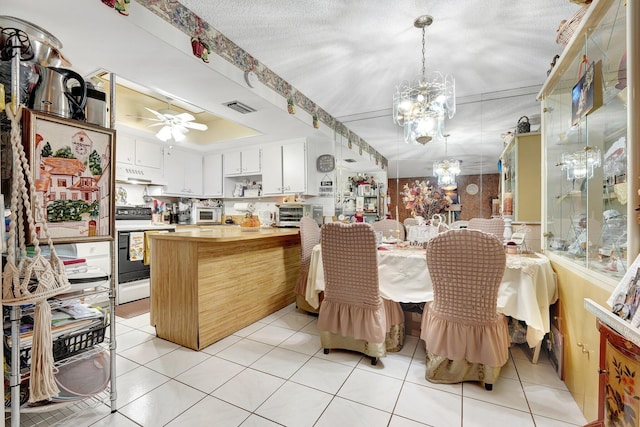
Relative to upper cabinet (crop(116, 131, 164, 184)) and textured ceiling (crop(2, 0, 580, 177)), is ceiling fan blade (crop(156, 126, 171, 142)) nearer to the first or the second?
textured ceiling (crop(2, 0, 580, 177))

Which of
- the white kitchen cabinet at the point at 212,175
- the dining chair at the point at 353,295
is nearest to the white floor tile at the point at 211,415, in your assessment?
the dining chair at the point at 353,295

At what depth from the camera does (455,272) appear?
1.65 metres

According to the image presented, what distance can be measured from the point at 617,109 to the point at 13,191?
264 cm

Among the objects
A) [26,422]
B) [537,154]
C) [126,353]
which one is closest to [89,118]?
[26,422]

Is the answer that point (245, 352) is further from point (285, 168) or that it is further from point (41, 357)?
point (285, 168)

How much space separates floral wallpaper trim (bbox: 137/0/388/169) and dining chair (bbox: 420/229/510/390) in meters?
2.36

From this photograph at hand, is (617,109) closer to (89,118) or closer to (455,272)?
(455,272)

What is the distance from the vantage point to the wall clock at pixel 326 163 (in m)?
4.54

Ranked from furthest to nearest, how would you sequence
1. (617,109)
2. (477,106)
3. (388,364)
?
(477,106) < (388,364) < (617,109)

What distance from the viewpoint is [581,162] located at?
172 centimetres

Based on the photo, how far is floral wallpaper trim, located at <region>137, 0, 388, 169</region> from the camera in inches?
79.7

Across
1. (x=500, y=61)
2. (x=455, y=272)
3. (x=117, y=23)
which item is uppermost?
(x=500, y=61)

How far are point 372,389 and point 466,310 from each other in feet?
2.47

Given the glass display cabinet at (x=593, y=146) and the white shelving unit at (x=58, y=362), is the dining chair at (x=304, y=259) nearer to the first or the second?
the white shelving unit at (x=58, y=362)
